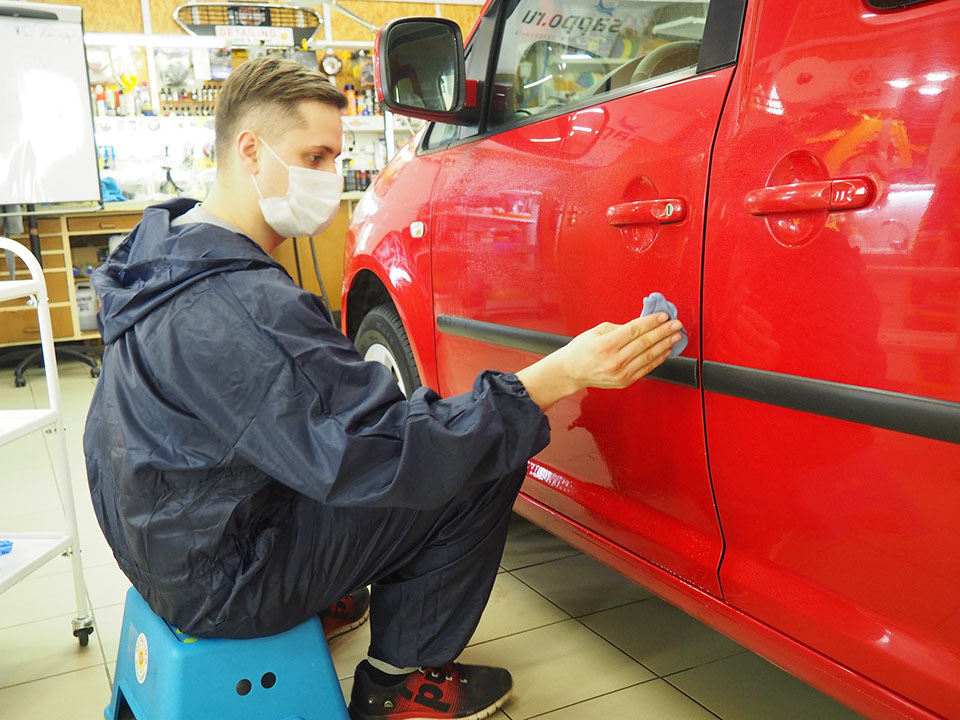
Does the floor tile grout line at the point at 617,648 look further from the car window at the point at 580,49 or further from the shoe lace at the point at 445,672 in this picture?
the car window at the point at 580,49

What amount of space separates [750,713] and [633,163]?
3.03ft

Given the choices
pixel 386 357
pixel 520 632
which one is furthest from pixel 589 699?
pixel 386 357

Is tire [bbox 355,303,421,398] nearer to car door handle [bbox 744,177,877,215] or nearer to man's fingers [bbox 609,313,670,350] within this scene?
man's fingers [bbox 609,313,670,350]

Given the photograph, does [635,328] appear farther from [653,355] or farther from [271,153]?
[271,153]

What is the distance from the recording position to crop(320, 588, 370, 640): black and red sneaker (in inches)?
68.0

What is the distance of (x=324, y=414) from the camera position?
105cm

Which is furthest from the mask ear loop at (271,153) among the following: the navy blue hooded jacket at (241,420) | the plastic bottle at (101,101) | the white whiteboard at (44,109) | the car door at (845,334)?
the plastic bottle at (101,101)

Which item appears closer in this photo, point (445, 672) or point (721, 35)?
point (721, 35)

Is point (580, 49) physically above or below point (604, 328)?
above

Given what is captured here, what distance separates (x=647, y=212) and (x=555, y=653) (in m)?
0.91

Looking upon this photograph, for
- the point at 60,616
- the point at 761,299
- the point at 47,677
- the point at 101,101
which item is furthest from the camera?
the point at 101,101

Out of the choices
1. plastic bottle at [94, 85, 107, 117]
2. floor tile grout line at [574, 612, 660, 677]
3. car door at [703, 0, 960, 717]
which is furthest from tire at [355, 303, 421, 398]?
plastic bottle at [94, 85, 107, 117]

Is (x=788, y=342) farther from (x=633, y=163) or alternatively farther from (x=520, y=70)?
(x=520, y=70)

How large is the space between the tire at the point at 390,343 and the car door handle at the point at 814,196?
116 cm
